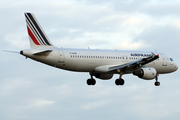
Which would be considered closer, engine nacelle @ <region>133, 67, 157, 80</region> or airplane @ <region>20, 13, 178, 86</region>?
airplane @ <region>20, 13, 178, 86</region>

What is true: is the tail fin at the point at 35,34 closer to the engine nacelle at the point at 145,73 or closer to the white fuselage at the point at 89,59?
the white fuselage at the point at 89,59

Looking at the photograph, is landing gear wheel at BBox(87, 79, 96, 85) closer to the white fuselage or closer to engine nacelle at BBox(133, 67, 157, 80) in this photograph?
the white fuselage

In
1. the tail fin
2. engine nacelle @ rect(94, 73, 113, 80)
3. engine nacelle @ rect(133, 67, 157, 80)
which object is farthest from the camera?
engine nacelle @ rect(94, 73, 113, 80)

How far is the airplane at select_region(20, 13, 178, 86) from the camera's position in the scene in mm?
51531

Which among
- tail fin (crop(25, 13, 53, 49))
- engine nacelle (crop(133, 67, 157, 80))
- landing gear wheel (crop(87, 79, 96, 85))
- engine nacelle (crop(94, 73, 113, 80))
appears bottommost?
engine nacelle (crop(133, 67, 157, 80))

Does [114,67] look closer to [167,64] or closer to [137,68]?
[137,68]

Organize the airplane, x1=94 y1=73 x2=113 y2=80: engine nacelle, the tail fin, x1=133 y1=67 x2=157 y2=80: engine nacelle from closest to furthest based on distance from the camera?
the airplane, the tail fin, x1=133 y1=67 x2=157 y2=80: engine nacelle, x1=94 y1=73 x2=113 y2=80: engine nacelle

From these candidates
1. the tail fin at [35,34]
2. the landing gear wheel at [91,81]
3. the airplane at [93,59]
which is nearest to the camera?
the airplane at [93,59]

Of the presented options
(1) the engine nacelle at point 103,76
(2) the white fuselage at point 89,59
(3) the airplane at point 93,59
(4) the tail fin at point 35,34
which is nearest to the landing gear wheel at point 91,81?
(3) the airplane at point 93,59

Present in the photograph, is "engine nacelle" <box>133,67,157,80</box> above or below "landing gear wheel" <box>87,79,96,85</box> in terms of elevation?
below

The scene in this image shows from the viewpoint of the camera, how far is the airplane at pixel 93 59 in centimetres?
5153

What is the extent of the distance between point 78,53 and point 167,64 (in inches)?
535

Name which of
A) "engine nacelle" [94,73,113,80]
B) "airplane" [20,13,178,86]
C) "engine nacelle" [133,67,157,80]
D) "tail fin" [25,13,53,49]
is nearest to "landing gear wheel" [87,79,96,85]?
"airplane" [20,13,178,86]

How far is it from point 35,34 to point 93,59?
25.1 ft
